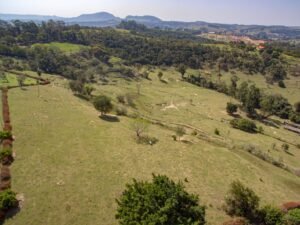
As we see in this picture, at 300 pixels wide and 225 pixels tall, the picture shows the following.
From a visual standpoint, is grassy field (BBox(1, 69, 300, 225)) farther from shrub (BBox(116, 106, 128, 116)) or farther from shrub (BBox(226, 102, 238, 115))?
shrub (BBox(226, 102, 238, 115))

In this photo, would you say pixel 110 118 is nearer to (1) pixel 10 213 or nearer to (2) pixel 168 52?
(1) pixel 10 213

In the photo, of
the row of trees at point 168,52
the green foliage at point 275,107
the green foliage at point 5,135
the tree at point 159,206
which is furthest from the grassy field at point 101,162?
the row of trees at point 168,52

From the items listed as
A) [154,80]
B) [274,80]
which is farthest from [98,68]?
[274,80]

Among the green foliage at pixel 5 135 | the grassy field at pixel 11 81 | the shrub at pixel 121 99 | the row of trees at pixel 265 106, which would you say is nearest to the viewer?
the green foliage at pixel 5 135

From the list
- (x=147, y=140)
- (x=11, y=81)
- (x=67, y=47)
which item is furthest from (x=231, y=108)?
(x=67, y=47)

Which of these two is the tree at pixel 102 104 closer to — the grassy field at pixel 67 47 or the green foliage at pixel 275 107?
the green foliage at pixel 275 107

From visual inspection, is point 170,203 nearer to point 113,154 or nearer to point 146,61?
point 113,154

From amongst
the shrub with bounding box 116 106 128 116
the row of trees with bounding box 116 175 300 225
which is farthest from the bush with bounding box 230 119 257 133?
the row of trees with bounding box 116 175 300 225
